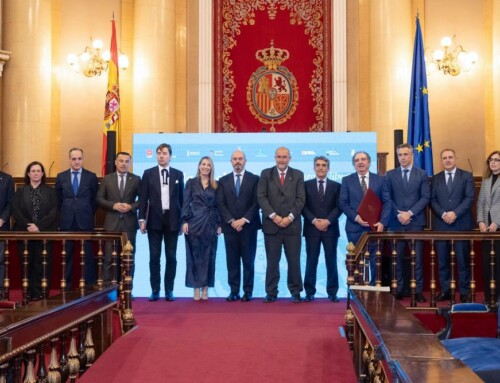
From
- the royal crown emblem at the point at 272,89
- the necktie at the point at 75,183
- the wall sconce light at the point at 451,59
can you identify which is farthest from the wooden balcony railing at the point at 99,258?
the wall sconce light at the point at 451,59

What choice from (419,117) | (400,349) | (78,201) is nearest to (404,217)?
(78,201)

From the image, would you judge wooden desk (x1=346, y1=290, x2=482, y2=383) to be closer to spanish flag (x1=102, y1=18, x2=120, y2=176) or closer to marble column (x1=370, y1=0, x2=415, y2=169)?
spanish flag (x1=102, y1=18, x2=120, y2=176)

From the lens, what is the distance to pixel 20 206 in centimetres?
681

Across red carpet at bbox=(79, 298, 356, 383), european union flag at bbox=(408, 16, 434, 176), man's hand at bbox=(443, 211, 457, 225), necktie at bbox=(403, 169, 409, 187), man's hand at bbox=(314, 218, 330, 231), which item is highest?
european union flag at bbox=(408, 16, 434, 176)

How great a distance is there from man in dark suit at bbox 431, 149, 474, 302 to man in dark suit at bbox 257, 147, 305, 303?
1.23 metres

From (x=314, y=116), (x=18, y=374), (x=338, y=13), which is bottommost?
(x=18, y=374)

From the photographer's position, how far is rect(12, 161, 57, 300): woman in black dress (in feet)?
22.3

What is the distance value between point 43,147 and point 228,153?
3537mm

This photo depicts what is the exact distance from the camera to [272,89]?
37.8ft

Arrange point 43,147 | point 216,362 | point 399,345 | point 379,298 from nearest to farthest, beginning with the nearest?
point 399,345, point 379,298, point 216,362, point 43,147

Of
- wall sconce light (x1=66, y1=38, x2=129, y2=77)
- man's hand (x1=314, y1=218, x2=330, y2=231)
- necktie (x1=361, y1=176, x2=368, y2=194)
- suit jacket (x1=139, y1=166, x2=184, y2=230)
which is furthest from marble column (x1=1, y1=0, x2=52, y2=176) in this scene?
necktie (x1=361, y1=176, x2=368, y2=194)

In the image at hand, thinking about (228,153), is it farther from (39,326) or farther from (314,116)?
(39,326)

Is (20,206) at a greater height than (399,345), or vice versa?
(20,206)

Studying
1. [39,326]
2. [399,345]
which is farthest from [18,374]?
[399,345]
